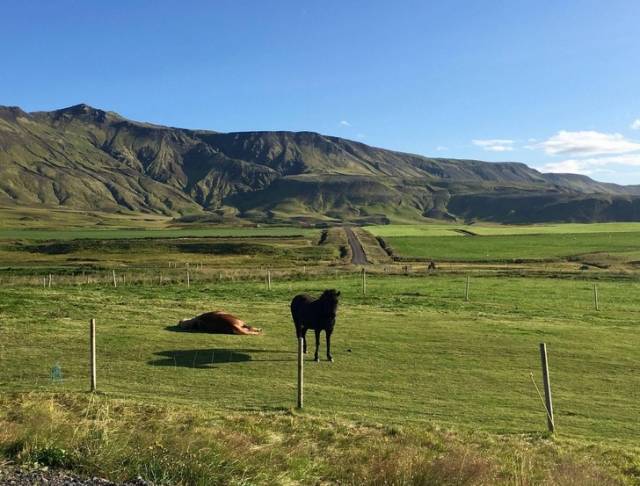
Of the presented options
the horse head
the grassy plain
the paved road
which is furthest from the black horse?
the grassy plain

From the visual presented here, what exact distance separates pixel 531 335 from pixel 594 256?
77888 millimetres

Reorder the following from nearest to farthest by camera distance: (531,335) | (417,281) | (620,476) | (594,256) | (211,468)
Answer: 1. (211,468)
2. (620,476)
3. (531,335)
4. (417,281)
5. (594,256)

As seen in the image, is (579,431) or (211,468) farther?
(579,431)

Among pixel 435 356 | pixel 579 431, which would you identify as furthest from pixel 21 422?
pixel 435 356

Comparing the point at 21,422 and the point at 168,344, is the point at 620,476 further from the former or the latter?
the point at 168,344

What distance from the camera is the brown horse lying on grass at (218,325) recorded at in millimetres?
24564

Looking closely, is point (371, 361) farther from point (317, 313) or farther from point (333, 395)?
point (333, 395)

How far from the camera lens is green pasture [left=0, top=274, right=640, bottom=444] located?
14641 millimetres

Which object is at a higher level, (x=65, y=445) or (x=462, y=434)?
(x=65, y=445)

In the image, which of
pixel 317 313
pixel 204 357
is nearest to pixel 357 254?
pixel 317 313

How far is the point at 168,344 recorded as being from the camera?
72.0 feet

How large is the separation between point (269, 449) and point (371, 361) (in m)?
10.1

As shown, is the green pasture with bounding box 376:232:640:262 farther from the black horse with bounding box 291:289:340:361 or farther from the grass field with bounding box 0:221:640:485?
the black horse with bounding box 291:289:340:361

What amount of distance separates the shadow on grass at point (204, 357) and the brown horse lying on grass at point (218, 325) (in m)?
3.18
